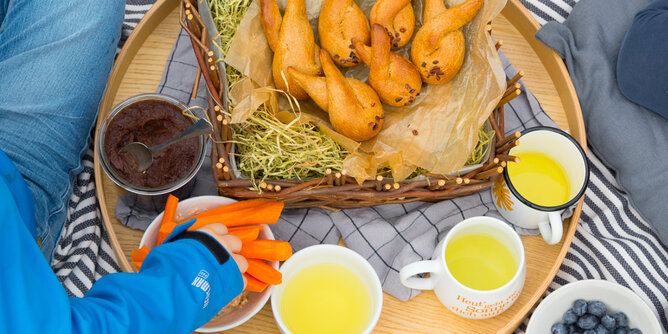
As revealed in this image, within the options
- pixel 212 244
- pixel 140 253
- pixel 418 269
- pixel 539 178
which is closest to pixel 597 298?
pixel 539 178

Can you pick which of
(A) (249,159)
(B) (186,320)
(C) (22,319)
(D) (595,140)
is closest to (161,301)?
(B) (186,320)

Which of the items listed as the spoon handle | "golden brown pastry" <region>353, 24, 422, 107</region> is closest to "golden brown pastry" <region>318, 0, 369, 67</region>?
"golden brown pastry" <region>353, 24, 422, 107</region>

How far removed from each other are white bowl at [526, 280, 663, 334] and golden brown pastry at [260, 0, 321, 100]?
2.00 ft

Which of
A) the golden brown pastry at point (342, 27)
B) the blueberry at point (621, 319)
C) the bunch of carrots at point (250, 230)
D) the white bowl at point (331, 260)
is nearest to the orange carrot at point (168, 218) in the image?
the bunch of carrots at point (250, 230)

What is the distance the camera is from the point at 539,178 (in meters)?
1.26

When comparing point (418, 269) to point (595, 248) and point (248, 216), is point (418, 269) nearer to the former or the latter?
point (248, 216)

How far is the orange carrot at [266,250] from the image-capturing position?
113 cm

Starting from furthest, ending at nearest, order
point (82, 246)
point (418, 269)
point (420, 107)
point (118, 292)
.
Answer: point (82, 246), point (420, 107), point (418, 269), point (118, 292)

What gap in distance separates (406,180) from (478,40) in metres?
0.29

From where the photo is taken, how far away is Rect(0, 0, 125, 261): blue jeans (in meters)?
1.25

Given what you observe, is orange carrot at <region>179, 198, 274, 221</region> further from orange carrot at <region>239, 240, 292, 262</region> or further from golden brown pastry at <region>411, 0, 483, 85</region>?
golden brown pastry at <region>411, 0, 483, 85</region>

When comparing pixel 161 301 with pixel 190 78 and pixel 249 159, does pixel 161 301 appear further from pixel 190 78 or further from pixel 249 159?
pixel 190 78

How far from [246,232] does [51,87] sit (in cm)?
52

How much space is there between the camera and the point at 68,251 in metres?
1.31
